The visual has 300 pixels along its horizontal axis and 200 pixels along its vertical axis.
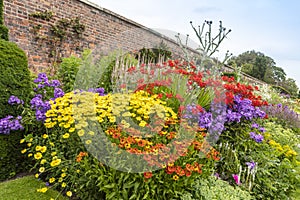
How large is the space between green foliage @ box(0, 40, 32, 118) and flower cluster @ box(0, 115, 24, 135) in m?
0.17

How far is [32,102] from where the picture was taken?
107 inches

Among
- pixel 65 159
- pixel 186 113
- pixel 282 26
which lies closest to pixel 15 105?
pixel 65 159

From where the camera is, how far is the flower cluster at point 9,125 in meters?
2.58

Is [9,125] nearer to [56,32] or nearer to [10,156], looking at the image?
[10,156]

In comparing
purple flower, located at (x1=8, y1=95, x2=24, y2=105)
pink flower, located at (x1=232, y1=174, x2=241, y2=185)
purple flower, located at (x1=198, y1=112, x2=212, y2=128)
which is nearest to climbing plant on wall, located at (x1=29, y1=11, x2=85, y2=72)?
purple flower, located at (x1=8, y1=95, x2=24, y2=105)

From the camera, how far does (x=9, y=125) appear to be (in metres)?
2.58

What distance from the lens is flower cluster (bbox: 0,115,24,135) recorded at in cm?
258

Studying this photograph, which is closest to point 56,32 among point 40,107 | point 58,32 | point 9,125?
point 58,32

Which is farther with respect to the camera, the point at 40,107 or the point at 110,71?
the point at 110,71

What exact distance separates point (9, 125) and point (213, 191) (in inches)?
84.1

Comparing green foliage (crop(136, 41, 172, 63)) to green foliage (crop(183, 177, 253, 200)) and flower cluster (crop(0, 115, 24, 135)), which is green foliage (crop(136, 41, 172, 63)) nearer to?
flower cluster (crop(0, 115, 24, 135))

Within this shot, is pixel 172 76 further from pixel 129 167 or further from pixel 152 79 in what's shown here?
pixel 129 167

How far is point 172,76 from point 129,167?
207cm

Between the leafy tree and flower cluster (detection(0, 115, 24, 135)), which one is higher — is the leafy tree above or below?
below
